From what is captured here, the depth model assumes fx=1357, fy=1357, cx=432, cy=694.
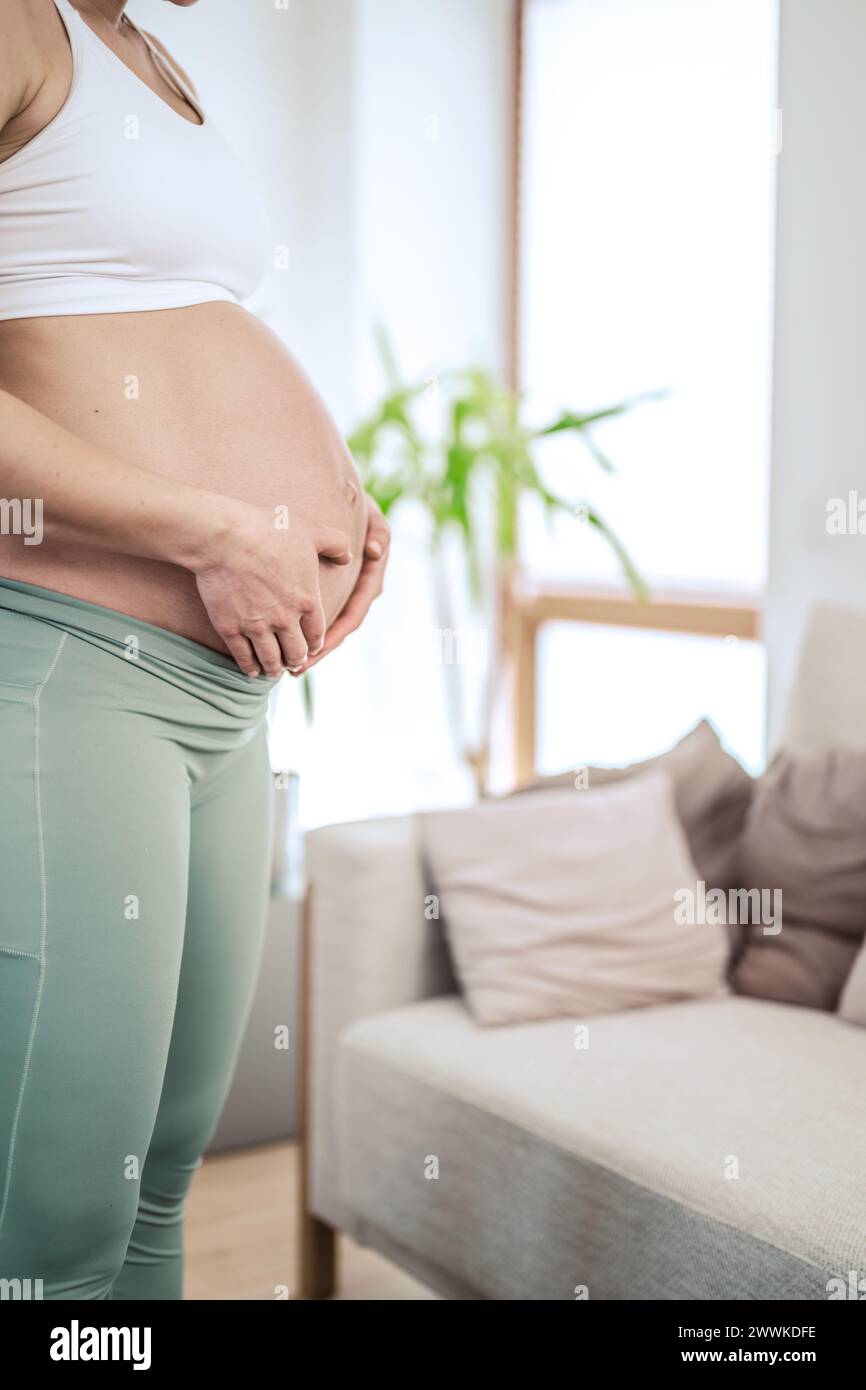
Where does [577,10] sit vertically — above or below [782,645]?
above

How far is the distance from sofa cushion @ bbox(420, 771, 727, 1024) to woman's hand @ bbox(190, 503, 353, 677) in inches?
33.6

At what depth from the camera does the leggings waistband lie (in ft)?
2.58

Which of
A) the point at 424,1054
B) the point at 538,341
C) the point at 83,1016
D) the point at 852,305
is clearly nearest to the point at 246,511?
the point at 83,1016

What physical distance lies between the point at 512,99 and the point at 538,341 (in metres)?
0.55

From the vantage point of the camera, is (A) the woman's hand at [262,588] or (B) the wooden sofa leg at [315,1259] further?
(B) the wooden sofa leg at [315,1259]

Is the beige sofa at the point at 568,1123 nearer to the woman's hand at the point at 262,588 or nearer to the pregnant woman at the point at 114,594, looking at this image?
the pregnant woman at the point at 114,594

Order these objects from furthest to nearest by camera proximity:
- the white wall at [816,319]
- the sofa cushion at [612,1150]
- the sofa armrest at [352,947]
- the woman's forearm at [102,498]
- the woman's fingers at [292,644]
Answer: the white wall at [816,319], the sofa armrest at [352,947], the sofa cushion at [612,1150], the woman's fingers at [292,644], the woman's forearm at [102,498]

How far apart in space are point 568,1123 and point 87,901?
2.38ft

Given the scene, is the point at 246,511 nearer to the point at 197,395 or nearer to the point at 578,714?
the point at 197,395

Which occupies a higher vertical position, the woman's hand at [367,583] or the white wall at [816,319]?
the white wall at [816,319]

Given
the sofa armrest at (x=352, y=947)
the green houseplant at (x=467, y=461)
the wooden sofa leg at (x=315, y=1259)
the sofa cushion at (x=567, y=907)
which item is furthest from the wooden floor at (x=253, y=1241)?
the green houseplant at (x=467, y=461)

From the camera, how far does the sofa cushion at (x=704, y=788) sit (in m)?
1.82

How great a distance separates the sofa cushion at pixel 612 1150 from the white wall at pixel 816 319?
85 cm

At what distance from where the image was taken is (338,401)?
9.68 ft
